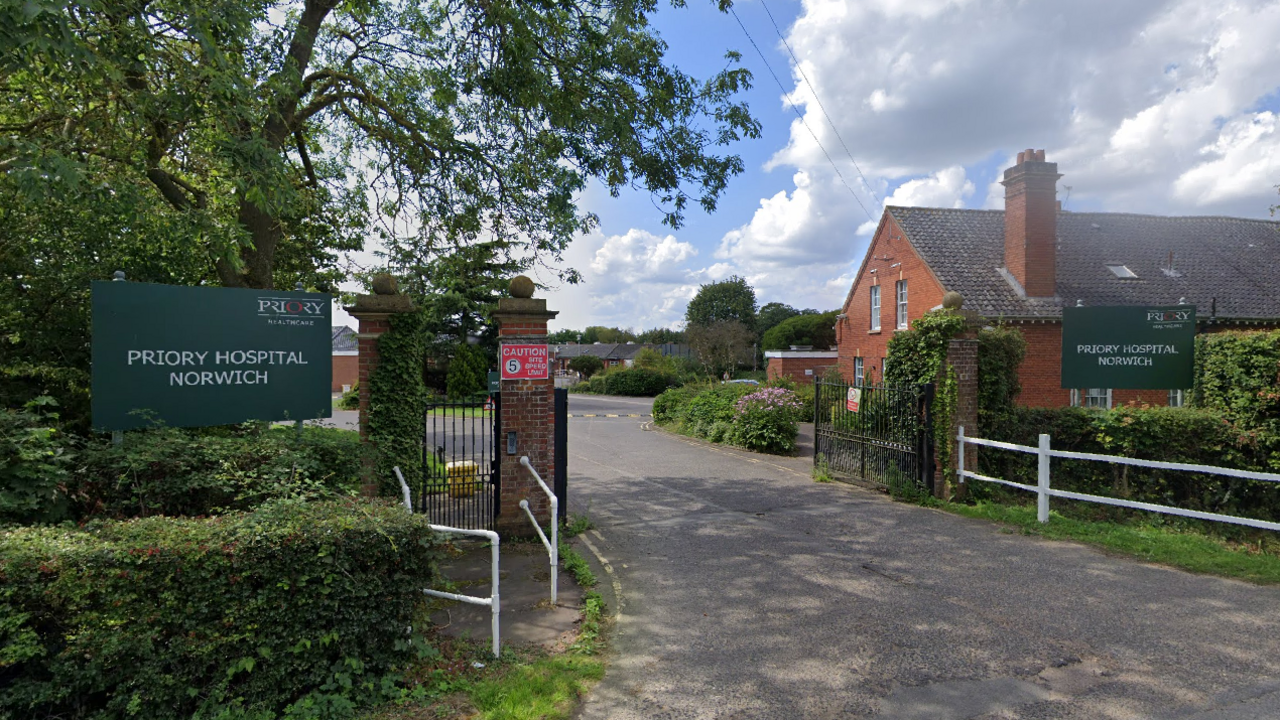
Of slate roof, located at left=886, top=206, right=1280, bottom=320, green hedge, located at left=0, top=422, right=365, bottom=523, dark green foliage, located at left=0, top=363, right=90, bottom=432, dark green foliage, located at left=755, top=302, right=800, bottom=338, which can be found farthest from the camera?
dark green foliage, located at left=755, top=302, right=800, bottom=338

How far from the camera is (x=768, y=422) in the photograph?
15875 millimetres

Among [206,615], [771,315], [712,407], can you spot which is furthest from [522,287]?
[771,315]

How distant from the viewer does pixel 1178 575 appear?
253 inches

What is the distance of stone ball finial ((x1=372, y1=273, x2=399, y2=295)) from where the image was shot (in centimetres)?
686

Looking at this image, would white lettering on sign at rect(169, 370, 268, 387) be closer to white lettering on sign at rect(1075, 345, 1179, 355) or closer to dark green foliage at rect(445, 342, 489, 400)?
white lettering on sign at rect(1075, 345, 1179, 355)

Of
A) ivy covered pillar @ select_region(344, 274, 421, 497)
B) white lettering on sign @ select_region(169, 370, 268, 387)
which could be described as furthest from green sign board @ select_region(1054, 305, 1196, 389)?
white lettering on sign @ select_region(169, 370, 268, 387)

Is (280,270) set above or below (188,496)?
above

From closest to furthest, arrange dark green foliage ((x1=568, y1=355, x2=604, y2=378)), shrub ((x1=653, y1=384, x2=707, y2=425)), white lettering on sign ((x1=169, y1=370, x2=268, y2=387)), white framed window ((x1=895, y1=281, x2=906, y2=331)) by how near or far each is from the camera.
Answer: white lettering on sign ((x1=169, y1=370, x2=268, y2=387)) → shrub ((x1=653, y1=384, x2=707, y2=425)) → white framed window ((x1=895, y1=281, x2=906, y2=331)) → dark green foliage ((x1=568, y1=355, x2=604, y2=378))

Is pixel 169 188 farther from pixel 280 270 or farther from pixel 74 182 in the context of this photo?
pixel 74 182

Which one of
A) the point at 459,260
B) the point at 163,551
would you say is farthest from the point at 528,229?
the point at 163,551

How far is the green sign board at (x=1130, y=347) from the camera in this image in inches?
393

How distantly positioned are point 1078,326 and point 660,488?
716 cm

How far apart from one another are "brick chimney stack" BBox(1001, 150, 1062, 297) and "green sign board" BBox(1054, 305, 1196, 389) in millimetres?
8781

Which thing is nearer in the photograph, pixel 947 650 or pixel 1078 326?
pixel 947 650
